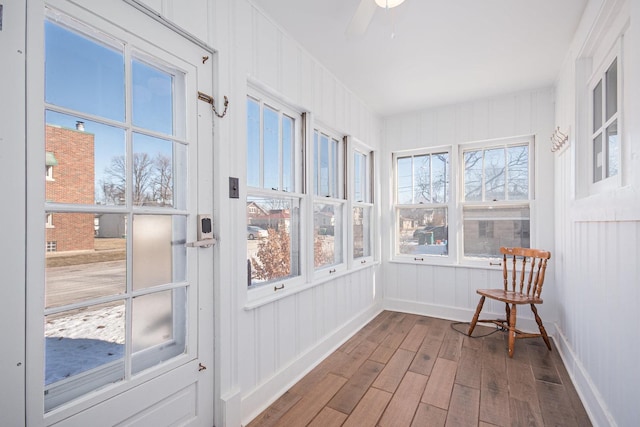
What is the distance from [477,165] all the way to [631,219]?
2.38 meters

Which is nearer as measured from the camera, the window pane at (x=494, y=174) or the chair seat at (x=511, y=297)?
the chair seat at (x=511, y=297)

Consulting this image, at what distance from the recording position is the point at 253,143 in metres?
2.06

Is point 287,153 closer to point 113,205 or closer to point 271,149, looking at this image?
point 271,149

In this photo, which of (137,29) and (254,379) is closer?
(137,29)

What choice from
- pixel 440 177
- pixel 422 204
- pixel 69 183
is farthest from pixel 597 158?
pixel 69 183

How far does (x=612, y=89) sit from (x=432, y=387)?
2249 millimetres

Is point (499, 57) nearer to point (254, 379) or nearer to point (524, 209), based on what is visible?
point (524, 209)

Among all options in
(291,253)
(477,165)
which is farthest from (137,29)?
(477,165)

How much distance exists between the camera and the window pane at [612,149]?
5.57 feet

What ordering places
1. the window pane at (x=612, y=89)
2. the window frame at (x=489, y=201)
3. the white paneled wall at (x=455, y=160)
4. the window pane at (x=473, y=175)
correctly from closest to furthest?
the window pane at (x=612, y=89)
the white paneled wall at (x=455, y=160)
the window frame at (x=489, y=201)
the window pane at (x=473, y=175)

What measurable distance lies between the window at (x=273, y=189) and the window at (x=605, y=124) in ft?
6.56

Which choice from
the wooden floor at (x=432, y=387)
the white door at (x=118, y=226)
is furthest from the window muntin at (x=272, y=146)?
the wooden floor at (x=432, y=387)

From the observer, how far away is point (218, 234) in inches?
65.1

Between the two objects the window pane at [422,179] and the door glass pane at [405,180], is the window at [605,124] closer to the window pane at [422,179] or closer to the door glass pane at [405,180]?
the window pane at [422,179]
